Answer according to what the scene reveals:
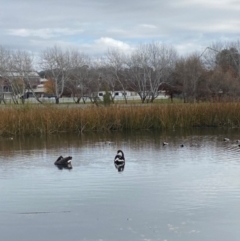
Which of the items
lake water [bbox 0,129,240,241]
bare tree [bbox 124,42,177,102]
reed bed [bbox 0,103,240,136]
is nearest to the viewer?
lake water [bbox 0,129,240,241]

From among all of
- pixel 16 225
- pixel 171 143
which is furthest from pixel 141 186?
pixel 171 143

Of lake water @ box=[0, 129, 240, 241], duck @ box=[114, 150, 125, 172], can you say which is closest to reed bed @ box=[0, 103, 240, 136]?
lake water @ box=[0, 129, 240, 241]

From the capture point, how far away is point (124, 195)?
9414 millimetres

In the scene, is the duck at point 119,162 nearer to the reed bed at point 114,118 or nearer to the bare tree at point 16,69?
the reed bed at point 114,118

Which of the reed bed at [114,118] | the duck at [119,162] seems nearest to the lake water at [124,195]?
the duck at [119,162]

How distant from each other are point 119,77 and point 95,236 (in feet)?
189

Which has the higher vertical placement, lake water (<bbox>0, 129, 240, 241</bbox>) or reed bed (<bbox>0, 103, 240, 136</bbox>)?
reed bed (<bbox>0, 103, 240, 136</bbox>)

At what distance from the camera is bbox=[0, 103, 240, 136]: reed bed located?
72.4ft

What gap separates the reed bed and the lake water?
5.42 meters

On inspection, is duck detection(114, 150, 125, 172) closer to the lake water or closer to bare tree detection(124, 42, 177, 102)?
the lake water

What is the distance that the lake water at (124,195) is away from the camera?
23.9 feet

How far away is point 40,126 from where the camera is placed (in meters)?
22.2

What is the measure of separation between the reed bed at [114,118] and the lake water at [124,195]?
542 cm

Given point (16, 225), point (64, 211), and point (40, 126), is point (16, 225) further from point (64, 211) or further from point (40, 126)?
point (40, 126)
